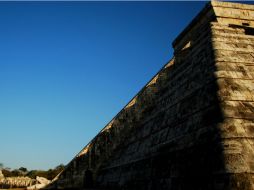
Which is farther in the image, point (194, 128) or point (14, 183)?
point (14, 183)

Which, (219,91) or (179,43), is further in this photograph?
(179,43)

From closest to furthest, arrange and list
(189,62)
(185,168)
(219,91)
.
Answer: (185,168) → (219,91) → (189,62)

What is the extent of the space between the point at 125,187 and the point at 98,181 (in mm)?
2614

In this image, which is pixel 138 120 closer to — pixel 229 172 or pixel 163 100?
pixel 163 100

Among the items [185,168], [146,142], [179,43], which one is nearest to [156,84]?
[179,43]

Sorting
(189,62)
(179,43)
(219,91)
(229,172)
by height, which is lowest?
(229,172)

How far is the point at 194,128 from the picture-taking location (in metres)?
4.30

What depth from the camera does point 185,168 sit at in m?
3.87

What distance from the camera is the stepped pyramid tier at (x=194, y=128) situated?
11.4 ft

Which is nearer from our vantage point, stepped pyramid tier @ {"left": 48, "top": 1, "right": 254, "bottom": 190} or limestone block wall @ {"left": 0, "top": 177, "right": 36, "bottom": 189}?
stepped pyramid tier @ {"left": 48, "top": 1, "right": 254, "bottom": 190}

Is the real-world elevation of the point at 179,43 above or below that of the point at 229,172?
above

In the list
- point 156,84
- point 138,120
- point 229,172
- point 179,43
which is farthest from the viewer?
point 179,43

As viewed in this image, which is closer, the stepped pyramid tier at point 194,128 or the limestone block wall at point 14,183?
the stepped pyramid tier at point 194,128

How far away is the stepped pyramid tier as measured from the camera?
3.47 m
